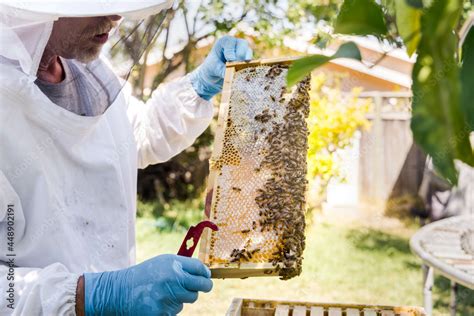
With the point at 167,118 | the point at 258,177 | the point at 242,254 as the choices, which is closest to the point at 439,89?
the point at 242,254

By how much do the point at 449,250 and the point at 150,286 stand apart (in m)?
1.60

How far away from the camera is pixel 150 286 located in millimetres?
1679

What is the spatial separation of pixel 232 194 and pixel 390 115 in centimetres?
639

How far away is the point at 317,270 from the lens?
5.75 meters

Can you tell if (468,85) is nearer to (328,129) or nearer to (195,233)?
(195,233)

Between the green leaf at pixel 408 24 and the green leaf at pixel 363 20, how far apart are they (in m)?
0.02

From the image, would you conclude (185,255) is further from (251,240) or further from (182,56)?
(182,56)

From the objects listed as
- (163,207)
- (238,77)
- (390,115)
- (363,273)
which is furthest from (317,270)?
(238,77)

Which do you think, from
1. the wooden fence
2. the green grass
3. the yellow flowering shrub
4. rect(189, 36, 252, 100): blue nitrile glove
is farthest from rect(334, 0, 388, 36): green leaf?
the wooden fence

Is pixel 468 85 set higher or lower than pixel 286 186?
higher

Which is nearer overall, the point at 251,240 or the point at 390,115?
the point at 251,240

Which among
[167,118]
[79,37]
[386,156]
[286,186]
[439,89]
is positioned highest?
[79,37]

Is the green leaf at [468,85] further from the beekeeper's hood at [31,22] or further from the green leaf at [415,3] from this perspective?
the beekeeper's hood at [31,22]

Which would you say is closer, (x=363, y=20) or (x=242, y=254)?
(x=363, y=20)
